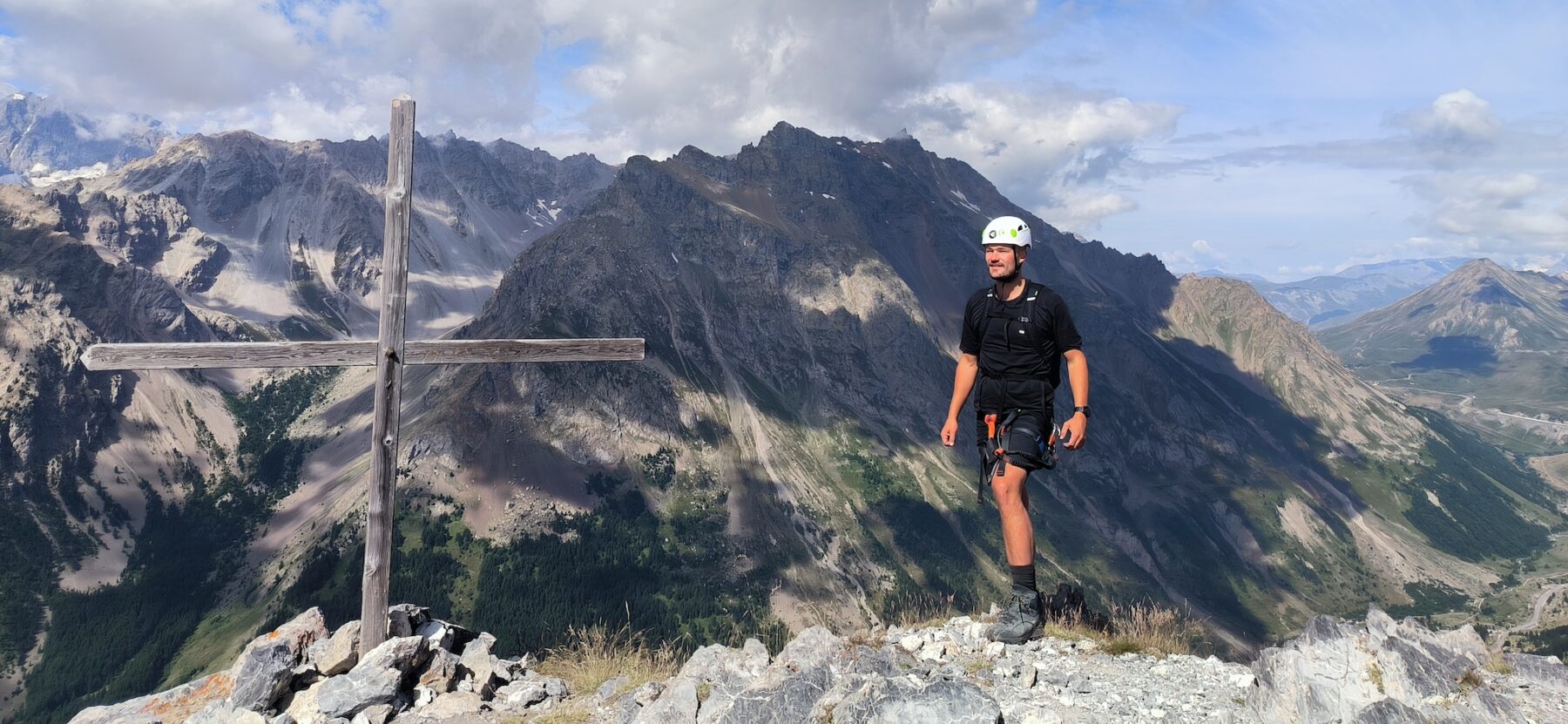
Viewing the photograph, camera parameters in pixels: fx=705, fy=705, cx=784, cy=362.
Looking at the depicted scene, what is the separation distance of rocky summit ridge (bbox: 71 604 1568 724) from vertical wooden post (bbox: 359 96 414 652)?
63 centimetres

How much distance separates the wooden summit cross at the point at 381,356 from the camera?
33.1ft

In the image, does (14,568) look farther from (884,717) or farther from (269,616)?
(884,717)

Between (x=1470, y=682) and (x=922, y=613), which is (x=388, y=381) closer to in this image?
(x=922, y=613)

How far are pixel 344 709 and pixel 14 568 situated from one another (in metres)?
256

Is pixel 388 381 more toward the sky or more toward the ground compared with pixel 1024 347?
more toward the ground

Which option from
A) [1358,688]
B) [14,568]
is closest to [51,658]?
[14,568]

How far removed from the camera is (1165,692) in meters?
7.95

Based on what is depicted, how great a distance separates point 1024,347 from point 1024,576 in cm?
317

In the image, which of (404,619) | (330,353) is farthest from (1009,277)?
(404,619)

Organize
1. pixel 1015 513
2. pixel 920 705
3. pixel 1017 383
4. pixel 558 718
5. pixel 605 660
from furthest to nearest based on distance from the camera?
pixel 605 660
pixel 1015 513
pixel 1017 383
pixel 558 718
pixel 920 705

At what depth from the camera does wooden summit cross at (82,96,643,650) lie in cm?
1010

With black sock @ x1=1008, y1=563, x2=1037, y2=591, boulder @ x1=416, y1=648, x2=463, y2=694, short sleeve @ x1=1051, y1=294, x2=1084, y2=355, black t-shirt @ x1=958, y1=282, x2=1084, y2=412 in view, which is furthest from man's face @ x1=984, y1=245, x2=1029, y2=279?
boulder @ x1=416, y1=648, x2=463, y2=694

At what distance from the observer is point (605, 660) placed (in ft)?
35.4

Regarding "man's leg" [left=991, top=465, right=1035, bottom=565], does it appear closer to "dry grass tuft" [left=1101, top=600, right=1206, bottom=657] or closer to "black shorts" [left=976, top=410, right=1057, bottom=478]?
"black shorts" [left=976, top=410, right=1057, bottom=478]
